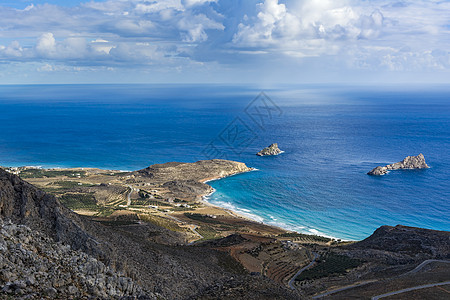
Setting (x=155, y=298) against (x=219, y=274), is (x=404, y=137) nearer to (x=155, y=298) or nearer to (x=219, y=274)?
(x=219, y=274)

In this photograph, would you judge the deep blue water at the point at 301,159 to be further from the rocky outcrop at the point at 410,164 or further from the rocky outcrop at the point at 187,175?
the rocky outcrop at the point at 187,175

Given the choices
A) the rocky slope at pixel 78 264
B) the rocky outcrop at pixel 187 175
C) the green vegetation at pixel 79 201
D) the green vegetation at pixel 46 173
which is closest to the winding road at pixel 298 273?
the rocky slope at pixel 78 264

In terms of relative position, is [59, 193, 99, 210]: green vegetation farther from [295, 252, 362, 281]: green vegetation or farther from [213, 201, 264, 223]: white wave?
[295, 252, 362, 281]: green vegetation

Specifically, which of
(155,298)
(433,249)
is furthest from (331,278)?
(155,298)

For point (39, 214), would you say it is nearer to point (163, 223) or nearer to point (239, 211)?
point (163, 223)

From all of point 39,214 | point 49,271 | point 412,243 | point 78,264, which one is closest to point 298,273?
point 412,243

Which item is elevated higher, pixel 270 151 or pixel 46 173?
pixel 46 173

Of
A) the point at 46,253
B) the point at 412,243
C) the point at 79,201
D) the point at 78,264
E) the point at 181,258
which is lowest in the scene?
the point at 412,243
